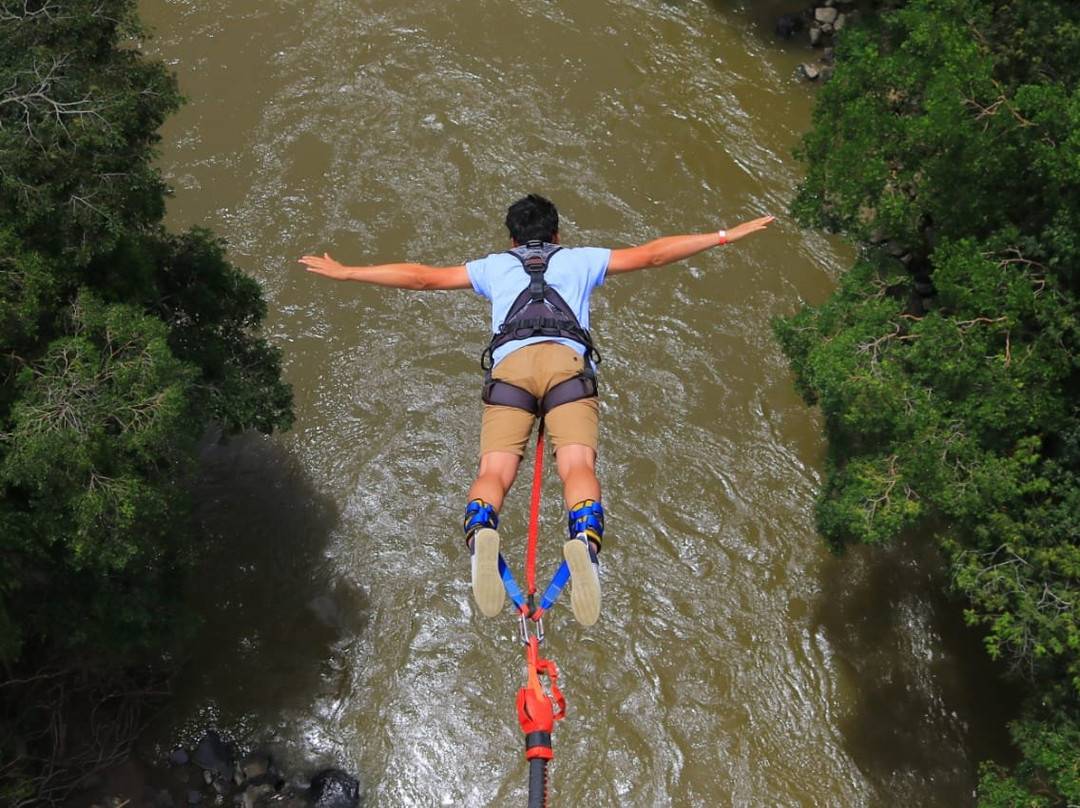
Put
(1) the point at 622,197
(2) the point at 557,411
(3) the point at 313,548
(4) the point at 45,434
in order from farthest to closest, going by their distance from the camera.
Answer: (1) the point at 622,197
(3) the point at 313,548
(4) the point at 45,434
(2) the point at 557,411

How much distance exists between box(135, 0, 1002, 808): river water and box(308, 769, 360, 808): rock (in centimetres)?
23

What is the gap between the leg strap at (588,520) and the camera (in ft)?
19.4

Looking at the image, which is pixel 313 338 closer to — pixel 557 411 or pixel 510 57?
pixel 510 57

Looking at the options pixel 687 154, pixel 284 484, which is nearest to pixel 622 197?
pixel 687 154

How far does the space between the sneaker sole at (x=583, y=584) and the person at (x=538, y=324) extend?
0.71m

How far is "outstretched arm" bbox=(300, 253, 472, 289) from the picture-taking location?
626 centimetres

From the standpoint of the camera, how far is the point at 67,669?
9328 mm

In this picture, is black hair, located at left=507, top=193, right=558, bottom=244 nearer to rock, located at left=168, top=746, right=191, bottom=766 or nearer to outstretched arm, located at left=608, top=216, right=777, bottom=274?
outstretched arm, located at left=608, top=216, right=777, bottom=274

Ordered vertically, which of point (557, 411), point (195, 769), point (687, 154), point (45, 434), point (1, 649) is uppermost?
point (557, 411)

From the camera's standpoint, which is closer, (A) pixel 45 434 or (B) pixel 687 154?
(A) pixel 45 434

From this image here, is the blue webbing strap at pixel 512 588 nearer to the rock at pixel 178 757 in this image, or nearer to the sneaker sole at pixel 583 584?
the sneaker sole at pixel 583 584

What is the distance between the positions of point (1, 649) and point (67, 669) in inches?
47.3

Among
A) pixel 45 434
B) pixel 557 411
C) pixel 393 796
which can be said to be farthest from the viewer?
pixel 393 796

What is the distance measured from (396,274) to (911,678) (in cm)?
743
